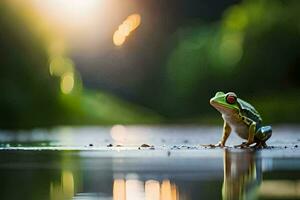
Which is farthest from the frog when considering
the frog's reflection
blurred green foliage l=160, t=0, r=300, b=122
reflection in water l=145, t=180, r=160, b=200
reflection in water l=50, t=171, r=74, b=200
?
blurred green foliage l=160, t=0, r=300, b=122

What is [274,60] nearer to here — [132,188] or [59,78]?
[59,78]

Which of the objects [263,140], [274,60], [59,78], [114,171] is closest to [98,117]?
[59,78]

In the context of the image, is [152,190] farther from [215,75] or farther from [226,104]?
[215,75]

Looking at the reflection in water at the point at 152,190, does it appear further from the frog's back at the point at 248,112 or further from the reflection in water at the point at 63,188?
the frog's back at the point at 248,112

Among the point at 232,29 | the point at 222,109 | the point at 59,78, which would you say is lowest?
the point at 222,109

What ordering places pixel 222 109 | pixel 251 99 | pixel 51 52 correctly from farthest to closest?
pixel 251 99
pixel 51 52
pixel 222 109

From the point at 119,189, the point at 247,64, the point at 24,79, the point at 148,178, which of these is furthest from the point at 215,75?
the point at 119,189

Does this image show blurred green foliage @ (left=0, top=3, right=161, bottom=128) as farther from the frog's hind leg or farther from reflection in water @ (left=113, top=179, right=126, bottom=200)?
reflection in water @ (left=113, top=179, right=126, bottom=200)

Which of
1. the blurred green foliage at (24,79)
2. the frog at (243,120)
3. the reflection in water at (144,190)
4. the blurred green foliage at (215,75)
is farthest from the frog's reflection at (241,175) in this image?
the blurred green foliage at (215,75)
